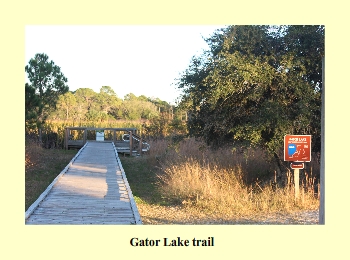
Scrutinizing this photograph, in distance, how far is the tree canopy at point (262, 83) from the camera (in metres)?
10.2

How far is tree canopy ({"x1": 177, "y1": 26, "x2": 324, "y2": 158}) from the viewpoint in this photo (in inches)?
400

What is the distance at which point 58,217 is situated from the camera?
7574 mm

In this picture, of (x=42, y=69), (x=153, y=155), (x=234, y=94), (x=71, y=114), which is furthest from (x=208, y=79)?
(x=71, y=114)

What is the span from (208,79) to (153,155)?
10.7 m

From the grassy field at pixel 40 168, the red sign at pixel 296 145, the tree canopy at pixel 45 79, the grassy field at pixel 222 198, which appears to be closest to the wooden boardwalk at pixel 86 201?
the grassy field at pixel 222 198

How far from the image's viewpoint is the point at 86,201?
8.98 m

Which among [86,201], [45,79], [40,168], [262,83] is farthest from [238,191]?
[45,79]

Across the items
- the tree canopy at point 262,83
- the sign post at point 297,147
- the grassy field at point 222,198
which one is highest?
the tree canopy at point 262,83

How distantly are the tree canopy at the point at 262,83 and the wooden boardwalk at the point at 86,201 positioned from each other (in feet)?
9.81

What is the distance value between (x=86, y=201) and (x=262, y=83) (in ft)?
15.4

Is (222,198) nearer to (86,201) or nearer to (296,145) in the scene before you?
(296,145)

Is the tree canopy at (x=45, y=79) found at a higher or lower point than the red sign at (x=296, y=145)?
higher

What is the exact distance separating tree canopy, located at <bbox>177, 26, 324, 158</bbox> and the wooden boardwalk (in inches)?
118

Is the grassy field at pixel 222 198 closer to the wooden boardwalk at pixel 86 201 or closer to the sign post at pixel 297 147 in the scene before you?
the wooden boardwalk at pixel 86 201
